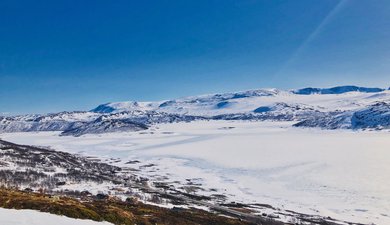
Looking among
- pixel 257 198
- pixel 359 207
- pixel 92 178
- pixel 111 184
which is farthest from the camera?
pixel 92 178

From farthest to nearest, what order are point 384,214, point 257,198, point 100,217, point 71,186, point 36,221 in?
point 71,186 → point 257,198 → point 384,214 → point 100,217 → point 36,221

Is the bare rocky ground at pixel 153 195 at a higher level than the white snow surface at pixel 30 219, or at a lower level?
lower

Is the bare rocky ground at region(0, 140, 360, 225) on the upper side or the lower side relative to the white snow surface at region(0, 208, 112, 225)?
lower

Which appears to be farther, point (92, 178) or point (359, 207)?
point (92, 178)

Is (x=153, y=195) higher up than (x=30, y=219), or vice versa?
(x=30, y=219)

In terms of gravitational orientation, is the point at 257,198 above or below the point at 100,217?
below

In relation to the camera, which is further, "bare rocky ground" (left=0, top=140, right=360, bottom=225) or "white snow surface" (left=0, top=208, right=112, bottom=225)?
"bare rocky ground" (left=0, top=140, right=360, bottom=225)

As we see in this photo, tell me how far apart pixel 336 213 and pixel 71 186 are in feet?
341

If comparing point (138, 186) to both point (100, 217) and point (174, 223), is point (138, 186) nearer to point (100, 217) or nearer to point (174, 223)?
point (174, 223)

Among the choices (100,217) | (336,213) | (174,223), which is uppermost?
(100,217)

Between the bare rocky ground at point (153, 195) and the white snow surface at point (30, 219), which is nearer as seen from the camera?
the white snow surface at point (30, 219)

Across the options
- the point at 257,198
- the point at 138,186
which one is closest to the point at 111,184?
the point at 138,186

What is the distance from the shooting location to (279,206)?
449ft

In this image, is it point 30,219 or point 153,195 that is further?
point 153,195
